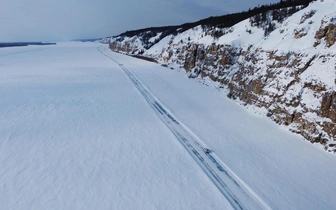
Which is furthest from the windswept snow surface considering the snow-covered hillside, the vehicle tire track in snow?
the snow-covered hillside

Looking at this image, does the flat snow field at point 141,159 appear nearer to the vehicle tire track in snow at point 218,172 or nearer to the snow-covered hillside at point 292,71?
the vehicle tire track in snow at point 218,172

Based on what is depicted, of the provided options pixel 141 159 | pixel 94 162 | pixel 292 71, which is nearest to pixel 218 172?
pixel 141 159

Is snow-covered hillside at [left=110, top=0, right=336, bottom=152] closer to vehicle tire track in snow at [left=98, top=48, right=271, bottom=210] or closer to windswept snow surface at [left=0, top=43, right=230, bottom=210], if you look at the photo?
vehicle tire track in snow at [left=98, top=48, right=271, bottom=210]

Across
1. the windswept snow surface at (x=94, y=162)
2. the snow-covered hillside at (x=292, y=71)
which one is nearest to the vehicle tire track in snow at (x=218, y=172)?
the windswept snow surface at (x=94, y=162)

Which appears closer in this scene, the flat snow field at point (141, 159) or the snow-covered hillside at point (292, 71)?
the flat snow field at point (141, 159)

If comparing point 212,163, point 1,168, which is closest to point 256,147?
point 212,163

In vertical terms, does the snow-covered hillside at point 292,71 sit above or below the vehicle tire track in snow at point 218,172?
above

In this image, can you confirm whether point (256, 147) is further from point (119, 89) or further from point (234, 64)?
point (119, 89)
